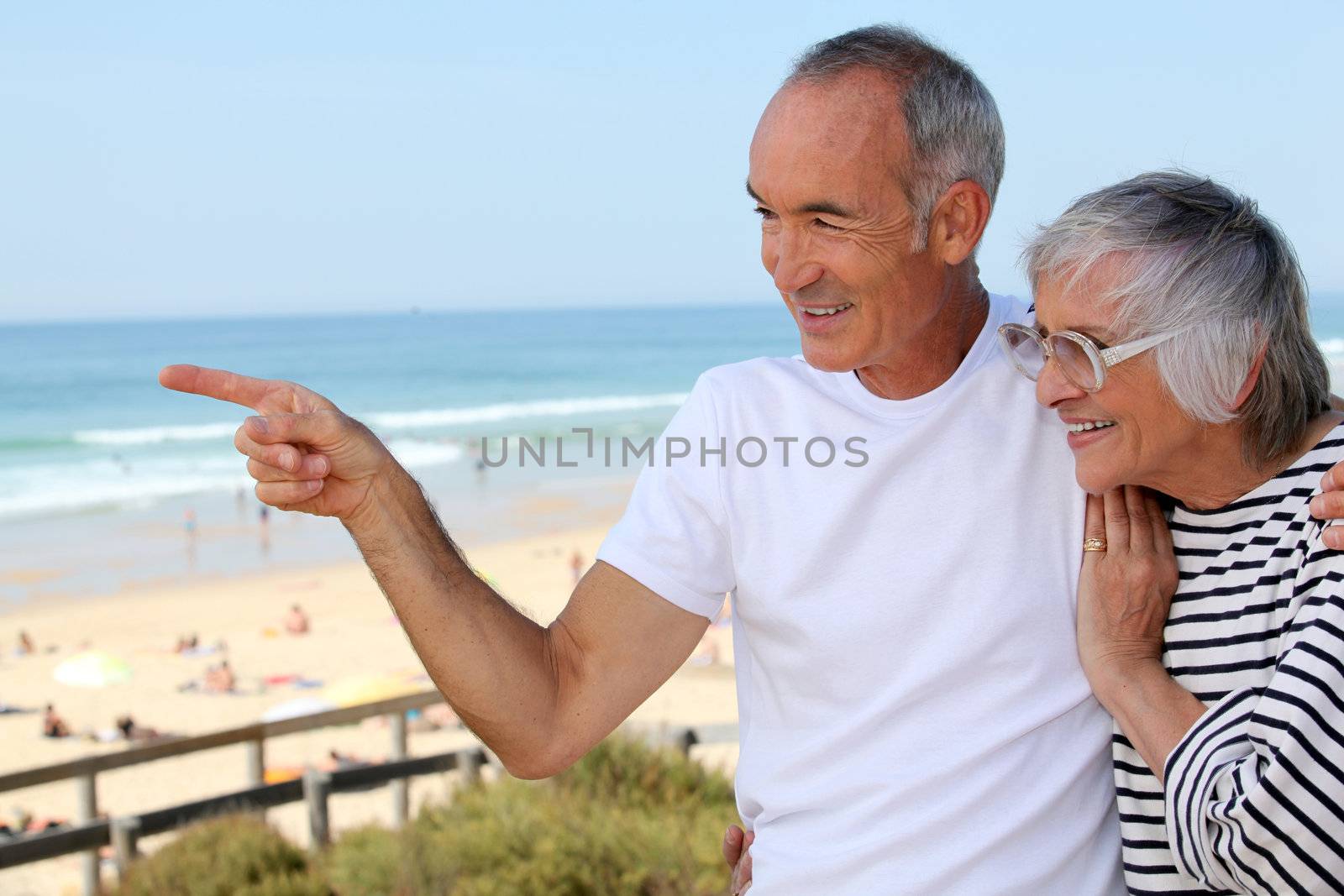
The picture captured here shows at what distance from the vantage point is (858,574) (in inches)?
76.6

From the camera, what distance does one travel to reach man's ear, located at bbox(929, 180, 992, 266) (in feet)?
6.74

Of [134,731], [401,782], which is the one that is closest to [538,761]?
[401,782]

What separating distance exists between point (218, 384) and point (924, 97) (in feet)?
3.67

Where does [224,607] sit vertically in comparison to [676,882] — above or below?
below

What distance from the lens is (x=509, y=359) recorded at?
1909 inches

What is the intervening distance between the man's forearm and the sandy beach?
4352 millimetres

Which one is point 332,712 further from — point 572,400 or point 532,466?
point 572,400

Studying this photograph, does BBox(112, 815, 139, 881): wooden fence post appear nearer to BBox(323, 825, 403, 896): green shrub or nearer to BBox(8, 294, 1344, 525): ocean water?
BBox(323, 825, 403, 896): green shrub

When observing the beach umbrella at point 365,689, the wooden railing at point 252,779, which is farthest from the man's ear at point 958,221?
the beach umbrella at point 365,689

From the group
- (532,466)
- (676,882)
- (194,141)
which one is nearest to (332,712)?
(676,882)

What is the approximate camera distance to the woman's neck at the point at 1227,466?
1903 mm

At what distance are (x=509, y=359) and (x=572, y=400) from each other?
11621mm

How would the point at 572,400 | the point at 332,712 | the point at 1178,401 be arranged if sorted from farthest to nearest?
the point at 572,400 → the point at 332,712 → the point at 1178,401

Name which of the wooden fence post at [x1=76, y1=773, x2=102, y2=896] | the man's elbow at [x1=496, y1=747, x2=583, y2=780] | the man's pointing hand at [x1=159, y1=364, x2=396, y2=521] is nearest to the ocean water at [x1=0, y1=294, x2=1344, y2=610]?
the man's elbow at [x1=496, y1=747, x2=583, y2=780]
